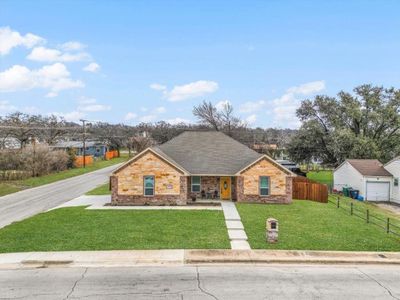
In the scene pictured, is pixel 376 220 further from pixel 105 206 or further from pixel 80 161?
pixel 80 161

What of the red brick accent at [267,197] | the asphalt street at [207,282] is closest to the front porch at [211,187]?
the red brick accent at [267,197]

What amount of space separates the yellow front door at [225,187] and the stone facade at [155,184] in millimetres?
3580

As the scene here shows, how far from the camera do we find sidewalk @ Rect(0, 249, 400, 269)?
45.0 ft

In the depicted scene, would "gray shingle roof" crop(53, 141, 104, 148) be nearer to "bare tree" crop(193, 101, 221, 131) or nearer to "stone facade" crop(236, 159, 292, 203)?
"bare tree" crop(193, 101, 221, 131)

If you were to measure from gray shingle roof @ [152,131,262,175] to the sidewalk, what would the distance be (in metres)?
12.7

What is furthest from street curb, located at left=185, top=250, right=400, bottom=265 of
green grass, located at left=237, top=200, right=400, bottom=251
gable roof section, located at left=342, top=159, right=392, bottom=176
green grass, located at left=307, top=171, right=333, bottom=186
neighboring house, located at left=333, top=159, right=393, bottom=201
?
green grass, located at left=307, top=171, right=333, bottom=186

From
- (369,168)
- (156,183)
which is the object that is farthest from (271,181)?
(369,168)

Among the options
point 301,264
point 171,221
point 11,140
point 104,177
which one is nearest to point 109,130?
point 11,140

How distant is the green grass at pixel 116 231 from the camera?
15.8 metres

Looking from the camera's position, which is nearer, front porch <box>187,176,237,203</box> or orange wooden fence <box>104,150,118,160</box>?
front porch <box>187,176,237,203</box>

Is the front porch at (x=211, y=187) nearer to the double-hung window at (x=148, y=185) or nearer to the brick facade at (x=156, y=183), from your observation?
the brick facade at (x=156, y=183)

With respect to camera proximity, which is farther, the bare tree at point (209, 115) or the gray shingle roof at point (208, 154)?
the bare tree at point (209, 115)

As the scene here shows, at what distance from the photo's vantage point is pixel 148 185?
85.8ft

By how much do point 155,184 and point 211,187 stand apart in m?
4.81
